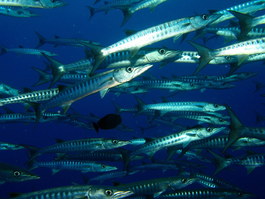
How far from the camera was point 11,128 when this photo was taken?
47.7 m

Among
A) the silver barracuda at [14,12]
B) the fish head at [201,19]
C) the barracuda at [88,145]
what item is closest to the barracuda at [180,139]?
the barracuda at [88,145]

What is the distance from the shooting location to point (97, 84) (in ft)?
15.2

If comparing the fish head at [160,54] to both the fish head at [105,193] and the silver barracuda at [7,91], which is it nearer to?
the fish head at [105,193]

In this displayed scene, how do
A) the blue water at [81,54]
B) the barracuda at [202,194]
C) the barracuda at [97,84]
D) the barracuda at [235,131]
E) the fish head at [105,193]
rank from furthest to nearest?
the blue water at [81,54] → the barracuda at [202,194] → the barracuda at [235,131] → the barracuda at [97,84] → the fish head at [105,193]

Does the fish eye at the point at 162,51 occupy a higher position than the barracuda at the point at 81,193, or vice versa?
the fish eye at the point at 162,51

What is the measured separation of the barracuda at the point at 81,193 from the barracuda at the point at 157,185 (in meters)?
1.32

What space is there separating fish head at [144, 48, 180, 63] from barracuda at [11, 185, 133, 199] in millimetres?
2971

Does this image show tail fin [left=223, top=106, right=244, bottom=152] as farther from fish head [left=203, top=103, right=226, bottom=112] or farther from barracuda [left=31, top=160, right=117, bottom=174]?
barracuda [left=31, top=160, right=117, bottom=174]

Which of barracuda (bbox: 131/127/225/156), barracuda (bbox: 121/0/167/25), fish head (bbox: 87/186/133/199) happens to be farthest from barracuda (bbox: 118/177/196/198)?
barracuda (bbox: 121/0/167/25)

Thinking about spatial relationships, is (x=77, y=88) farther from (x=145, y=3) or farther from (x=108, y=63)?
(x=145, y=3)

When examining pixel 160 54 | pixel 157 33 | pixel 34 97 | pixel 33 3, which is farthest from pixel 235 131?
pixel 33 3

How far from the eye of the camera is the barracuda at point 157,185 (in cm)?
551

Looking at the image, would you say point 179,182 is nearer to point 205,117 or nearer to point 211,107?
point 205,117

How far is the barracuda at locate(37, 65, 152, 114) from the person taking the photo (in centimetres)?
450
